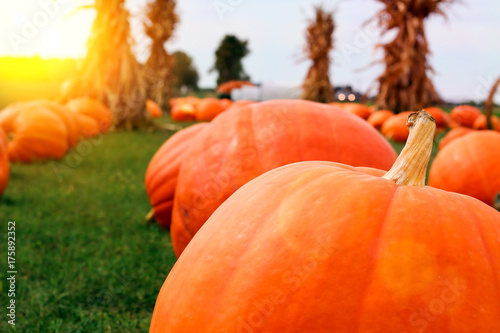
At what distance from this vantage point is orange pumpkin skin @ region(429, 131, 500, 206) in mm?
3686

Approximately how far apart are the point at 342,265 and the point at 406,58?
1249cm

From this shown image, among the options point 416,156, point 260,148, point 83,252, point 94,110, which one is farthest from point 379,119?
point 416,156

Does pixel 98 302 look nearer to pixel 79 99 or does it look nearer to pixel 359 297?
pixel 359 297

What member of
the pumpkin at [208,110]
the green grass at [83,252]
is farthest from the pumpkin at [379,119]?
the green grass at [83,252]

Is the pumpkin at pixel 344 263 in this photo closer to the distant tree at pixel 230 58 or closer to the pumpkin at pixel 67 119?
the pumpkin at pixel 67 119

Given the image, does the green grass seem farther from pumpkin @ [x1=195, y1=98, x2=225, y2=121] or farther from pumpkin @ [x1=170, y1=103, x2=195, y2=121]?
pumpkin @ [x1=170, y1=103, x2=195, y2=121]

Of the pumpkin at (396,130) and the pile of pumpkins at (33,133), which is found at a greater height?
the pile of pumpkins at (33,133)

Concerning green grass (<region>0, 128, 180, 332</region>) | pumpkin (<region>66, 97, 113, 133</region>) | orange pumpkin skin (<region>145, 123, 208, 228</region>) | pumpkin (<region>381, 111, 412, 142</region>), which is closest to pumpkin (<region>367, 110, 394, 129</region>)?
pumpkin (<region>381, 111, 412, 142</region>)

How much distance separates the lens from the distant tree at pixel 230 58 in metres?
45.1

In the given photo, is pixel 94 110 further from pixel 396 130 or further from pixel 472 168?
pixel 472 168

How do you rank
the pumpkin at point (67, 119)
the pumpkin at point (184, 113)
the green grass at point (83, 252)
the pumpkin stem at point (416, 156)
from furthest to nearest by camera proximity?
the pumpkin at point (184, 113) → the pumpkin at point (67, 119) → the green grass at point (83, 252) → the pumpkin stem at point (416, 156)

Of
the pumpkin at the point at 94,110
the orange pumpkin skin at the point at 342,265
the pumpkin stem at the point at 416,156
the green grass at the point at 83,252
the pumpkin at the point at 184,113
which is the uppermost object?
the pumpkin stem at the point at 416,156

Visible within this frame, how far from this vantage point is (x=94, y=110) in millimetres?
10062

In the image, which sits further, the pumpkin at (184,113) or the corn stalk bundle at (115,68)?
the pumpkin at (184,113)
